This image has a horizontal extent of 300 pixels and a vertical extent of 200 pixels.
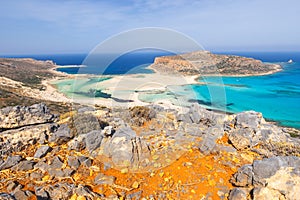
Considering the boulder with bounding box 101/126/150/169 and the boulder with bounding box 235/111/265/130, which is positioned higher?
the boulder with bounding box 235/111/265/130

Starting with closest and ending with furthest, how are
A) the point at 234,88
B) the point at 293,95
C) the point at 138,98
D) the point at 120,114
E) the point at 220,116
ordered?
the point at 220,116 → the point at 120,114 → the point at 138,98 → the point at 293,95 → the point at 234,88

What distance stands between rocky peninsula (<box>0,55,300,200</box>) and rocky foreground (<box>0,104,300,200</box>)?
2 cm

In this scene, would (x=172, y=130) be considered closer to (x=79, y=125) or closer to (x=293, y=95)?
(x=79, y=125)

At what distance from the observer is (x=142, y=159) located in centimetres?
652

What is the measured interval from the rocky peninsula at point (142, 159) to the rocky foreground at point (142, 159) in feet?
0.07

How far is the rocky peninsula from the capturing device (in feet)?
17.4

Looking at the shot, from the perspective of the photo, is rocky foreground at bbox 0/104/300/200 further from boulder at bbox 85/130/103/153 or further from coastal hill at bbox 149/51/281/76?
coastal hill at bbox 149/51/281/76

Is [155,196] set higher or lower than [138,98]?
higher

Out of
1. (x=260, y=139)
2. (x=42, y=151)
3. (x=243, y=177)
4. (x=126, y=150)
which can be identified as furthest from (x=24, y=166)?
(x=260, y=139)

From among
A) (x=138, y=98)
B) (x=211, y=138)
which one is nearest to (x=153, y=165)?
(x=211, y=138)

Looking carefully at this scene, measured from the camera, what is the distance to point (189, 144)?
24.6ft

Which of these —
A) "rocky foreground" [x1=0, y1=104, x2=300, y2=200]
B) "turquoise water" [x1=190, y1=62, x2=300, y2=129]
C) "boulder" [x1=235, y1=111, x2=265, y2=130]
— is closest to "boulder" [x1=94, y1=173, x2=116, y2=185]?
"rocky foreground" [x1=0, y1=104, x2=300, y2=200]

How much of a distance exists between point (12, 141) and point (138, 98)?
35.6 meters

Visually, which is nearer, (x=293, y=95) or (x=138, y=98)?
(x=138, y=98)
